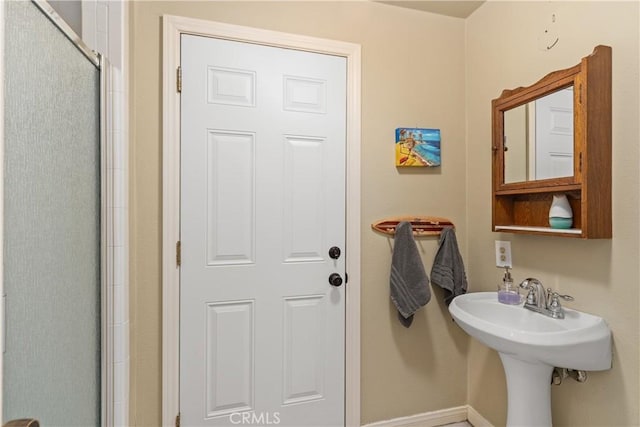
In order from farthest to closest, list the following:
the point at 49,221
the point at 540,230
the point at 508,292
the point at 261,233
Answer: the point at 261,233 → the point at 508,292 → the point at 540,230 → the point at 49,221

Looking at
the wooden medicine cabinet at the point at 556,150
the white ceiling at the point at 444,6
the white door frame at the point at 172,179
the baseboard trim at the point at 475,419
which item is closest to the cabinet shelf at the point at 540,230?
the wooden medicine cabinet at the point at 556,150

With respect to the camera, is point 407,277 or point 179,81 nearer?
point 179,81

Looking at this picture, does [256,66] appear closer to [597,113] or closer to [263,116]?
[263,116]

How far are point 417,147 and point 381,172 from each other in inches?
9.6

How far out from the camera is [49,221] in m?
0.90

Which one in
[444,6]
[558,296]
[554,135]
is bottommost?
[558,296]

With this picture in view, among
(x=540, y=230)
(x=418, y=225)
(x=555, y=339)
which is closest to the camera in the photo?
(x=555, y=339)

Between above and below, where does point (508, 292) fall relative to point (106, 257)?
below

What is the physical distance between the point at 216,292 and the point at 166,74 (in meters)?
1.02

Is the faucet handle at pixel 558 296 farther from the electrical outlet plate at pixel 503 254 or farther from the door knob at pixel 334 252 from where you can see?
the door knob at pixel 334 252

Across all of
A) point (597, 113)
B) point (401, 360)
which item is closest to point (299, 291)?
point (401, 360)

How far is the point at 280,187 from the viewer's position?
5.74 ft

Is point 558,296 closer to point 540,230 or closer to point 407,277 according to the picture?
point 540,230

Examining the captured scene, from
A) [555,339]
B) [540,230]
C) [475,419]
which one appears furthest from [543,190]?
[475,419]
